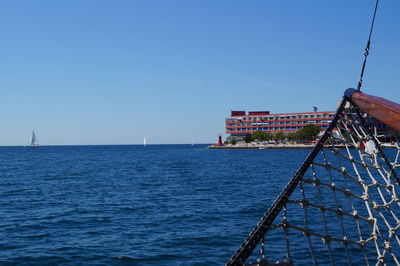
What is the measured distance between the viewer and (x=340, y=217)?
6.59 metres

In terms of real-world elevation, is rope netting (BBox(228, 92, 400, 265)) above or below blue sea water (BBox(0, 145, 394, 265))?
above

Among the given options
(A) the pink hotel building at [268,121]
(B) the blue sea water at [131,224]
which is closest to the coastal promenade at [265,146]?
(A) the pink hotel building at [268,121]

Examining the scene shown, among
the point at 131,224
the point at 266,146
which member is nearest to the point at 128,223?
the point at 131,224

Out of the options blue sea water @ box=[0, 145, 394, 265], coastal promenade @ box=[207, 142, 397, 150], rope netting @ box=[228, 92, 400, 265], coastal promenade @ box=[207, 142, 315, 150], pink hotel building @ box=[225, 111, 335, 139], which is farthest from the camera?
pink hotel building @ box=[225, 111, 335, 139]

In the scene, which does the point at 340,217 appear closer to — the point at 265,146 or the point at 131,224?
the point at 131,224

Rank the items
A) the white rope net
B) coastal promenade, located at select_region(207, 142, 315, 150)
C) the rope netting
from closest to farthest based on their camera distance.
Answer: the rope netting
the white rope net
coastal promenade, located at select_region(207, 142, 315, 150)

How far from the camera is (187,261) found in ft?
46.2

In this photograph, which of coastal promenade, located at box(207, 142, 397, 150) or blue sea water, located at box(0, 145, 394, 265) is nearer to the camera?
blue sea water, located at box(0, 145, 394, 265)

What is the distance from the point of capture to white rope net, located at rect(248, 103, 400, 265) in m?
5.96

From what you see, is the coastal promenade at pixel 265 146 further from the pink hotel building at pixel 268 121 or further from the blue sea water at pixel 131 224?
the blue sea water at pixel 131 224

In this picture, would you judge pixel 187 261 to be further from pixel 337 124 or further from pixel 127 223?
pixel 337 124

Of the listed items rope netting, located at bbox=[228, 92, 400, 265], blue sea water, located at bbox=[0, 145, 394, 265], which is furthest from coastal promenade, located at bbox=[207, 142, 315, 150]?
rope netting, located at bbox=[228, 92, 400, 265]

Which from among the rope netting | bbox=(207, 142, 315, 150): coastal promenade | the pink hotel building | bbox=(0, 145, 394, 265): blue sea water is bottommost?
bbox=(0, 145, 394, 265): blue sea water

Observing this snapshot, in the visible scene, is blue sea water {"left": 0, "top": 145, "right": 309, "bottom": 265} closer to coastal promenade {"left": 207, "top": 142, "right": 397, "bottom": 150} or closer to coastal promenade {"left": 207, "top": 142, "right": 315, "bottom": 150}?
coastal promenade {"left": 207, "top": 142, "right": 315, "bottom": 150}
